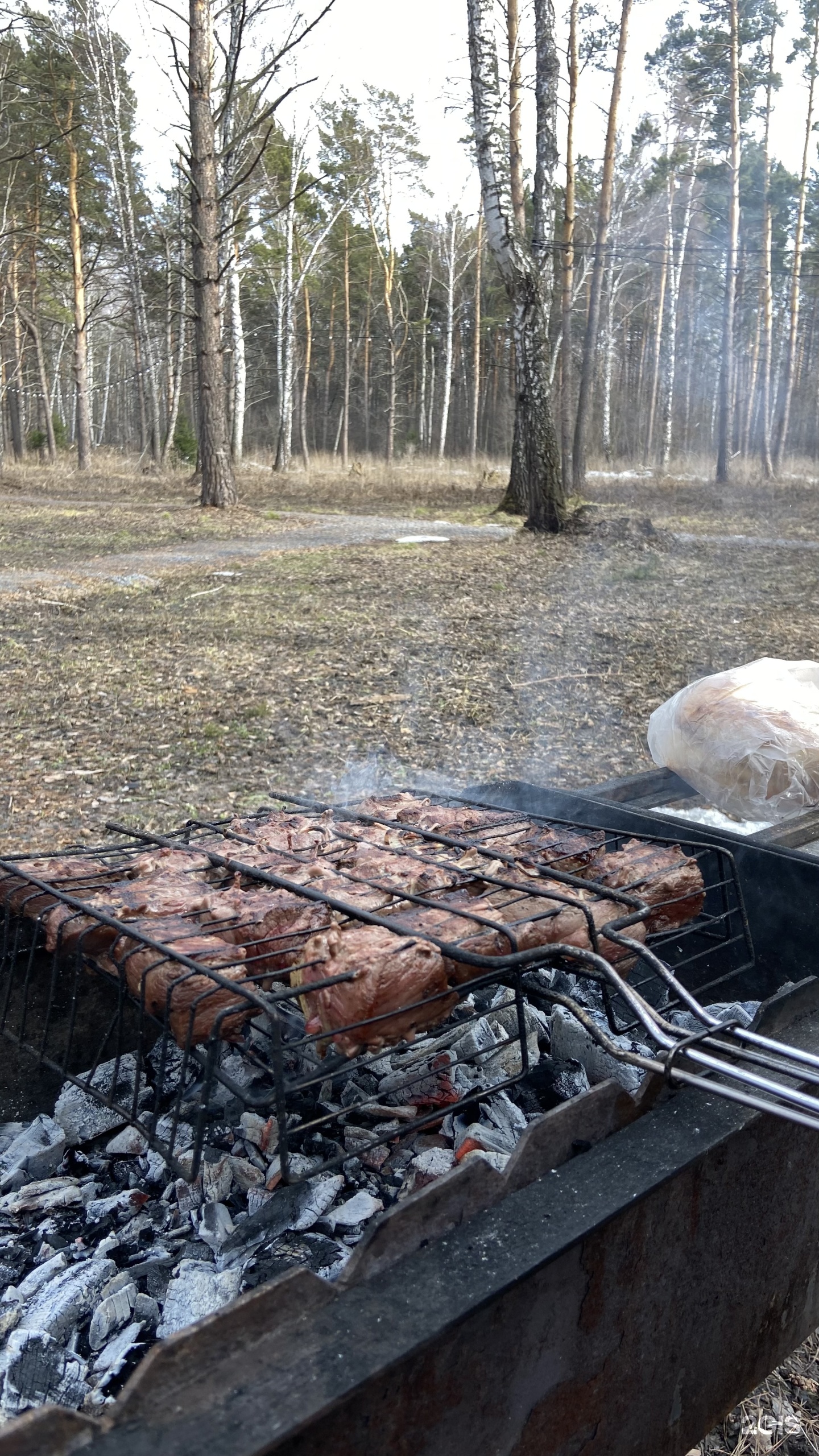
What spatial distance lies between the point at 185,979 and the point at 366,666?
17.6 feet

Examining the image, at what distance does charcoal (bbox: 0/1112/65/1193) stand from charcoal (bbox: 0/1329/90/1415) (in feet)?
1.55

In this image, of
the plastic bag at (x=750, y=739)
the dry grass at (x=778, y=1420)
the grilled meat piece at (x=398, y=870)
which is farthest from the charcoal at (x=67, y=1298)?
the plastic bag at (x=750, y=739)

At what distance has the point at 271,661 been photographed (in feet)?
23.3

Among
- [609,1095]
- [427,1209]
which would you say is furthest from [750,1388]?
[427,1209]

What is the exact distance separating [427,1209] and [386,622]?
280 inches

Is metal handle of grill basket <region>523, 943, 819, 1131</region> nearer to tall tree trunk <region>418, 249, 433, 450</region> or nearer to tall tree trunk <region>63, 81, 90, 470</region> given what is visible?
tall tree trunk <region>63, 81, 90, 470</region>

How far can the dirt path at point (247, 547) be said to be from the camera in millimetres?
10133

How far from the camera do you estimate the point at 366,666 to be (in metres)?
7.02

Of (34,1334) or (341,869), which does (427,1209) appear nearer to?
(34,1334)

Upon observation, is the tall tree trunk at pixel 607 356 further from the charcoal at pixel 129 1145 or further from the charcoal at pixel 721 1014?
the charcoal at pixel 129 1145

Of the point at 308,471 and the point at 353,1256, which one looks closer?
the point at 353,1256

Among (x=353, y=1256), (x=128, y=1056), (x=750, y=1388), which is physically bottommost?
(x=750, y=1388)

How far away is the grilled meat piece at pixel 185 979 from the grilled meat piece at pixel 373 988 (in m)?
0.13

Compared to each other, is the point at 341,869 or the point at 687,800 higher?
the point at 341,869
